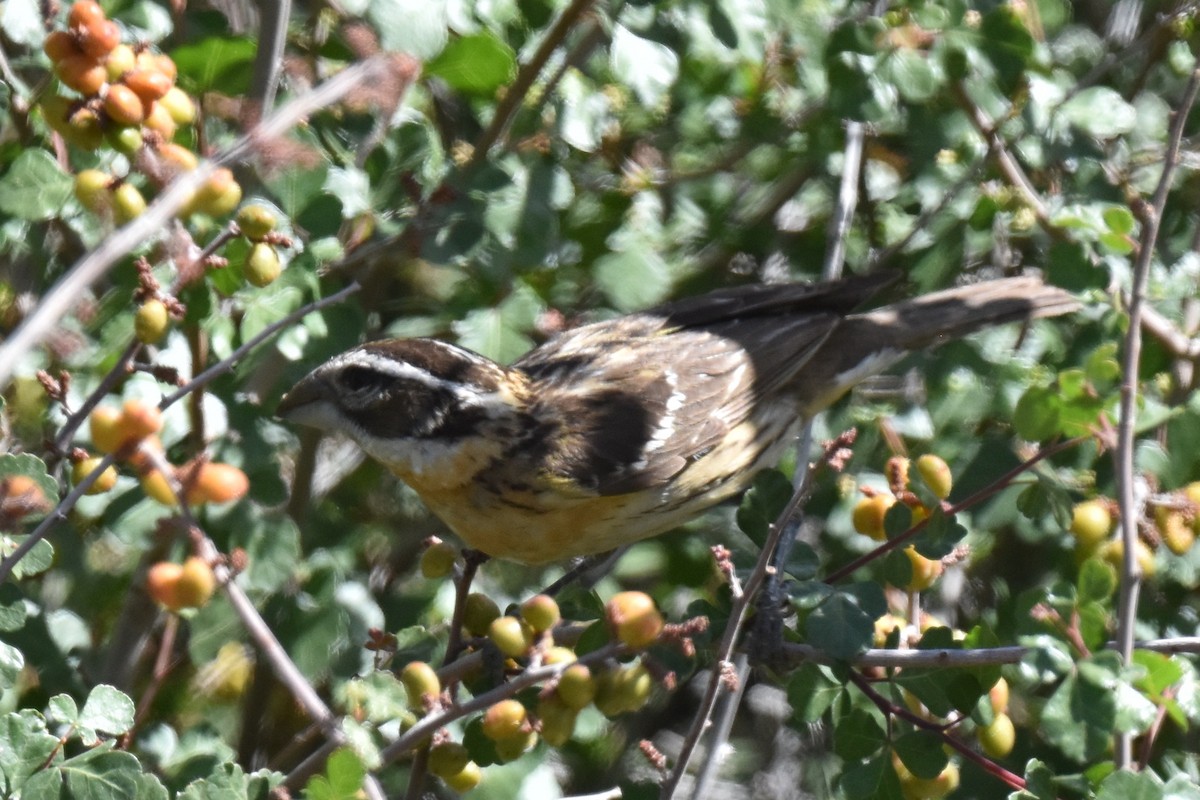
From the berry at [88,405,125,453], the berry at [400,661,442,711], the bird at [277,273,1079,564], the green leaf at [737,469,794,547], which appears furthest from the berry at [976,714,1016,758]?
the berry at [88,405,125,453]

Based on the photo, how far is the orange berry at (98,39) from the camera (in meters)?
2.57

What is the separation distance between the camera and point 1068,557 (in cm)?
380

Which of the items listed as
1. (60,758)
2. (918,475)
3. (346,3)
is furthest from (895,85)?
(60,758)

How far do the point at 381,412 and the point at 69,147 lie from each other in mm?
1021

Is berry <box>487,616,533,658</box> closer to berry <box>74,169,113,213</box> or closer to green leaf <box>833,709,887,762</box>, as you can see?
green leaf <box>833,709,887,762</box>

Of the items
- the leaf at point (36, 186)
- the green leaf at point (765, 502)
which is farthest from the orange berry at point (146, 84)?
the green leaf at point (765, 502)

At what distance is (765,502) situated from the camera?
3043mm

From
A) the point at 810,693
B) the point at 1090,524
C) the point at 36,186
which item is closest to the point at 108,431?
the point at 36,186

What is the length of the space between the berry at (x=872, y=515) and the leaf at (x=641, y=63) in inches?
39.8

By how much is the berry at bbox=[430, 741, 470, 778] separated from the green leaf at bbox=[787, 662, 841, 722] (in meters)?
0.65

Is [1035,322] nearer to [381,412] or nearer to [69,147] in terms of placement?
[381,412]

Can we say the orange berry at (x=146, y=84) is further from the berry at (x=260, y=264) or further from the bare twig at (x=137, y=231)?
the bare twig at (x=137, y=231)

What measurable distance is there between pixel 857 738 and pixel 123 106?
68.5 inches

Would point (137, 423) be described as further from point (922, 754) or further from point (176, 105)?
point (922, 754)
